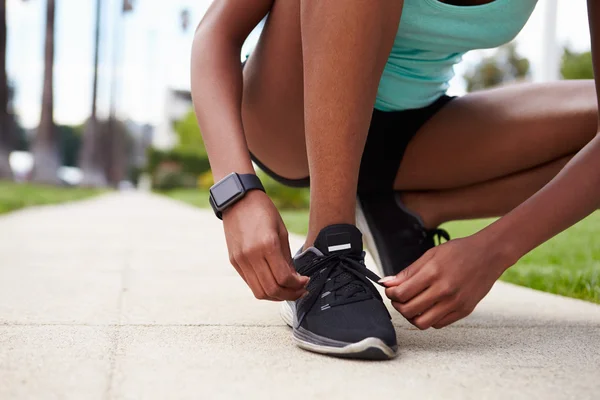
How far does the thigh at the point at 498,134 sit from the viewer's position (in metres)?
1.61

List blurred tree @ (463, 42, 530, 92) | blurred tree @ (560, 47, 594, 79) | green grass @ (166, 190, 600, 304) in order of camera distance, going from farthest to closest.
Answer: blurred tree @ (463, 42, 530, 92) → blurred tree @ (560, 47, 594, 79) → green grass @ (166, 190, 600, 304)

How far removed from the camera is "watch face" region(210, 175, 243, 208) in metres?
1.13

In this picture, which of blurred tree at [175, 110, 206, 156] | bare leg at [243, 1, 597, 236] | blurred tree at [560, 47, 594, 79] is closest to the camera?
bare leg at [243, 1, 597, 236]

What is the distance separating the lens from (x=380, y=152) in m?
1.70

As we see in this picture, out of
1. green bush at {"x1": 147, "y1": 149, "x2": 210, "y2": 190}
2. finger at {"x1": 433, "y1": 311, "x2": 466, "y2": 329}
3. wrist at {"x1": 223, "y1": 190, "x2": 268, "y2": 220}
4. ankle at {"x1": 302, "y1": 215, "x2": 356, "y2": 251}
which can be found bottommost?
green bush at {"x1": 147, "y1": 149, "x2": 210, "y2": 190}

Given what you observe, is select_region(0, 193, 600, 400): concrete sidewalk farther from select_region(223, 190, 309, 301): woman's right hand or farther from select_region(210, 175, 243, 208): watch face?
select_region(210, 175, 243, 208): watch face

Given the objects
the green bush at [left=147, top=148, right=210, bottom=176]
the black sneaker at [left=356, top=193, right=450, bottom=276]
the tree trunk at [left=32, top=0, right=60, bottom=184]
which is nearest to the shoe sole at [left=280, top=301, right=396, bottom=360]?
the black sneaker at [left=356, top=193, right=450, bottom=276]

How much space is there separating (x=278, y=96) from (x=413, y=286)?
26.3 inches

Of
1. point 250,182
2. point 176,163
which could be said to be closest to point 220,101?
point 250,182

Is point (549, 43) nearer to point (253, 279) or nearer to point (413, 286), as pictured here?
point (413, 286)

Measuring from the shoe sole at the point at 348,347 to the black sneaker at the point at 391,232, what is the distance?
19.8 inches

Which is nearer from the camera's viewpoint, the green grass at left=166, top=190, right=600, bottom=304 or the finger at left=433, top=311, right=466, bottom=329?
the finger at left=433, top=311, right=466, bottom=329

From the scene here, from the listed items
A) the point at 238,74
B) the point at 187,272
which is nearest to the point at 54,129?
the point at 187,272

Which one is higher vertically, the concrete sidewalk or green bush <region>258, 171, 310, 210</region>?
the concrete sidewalk
